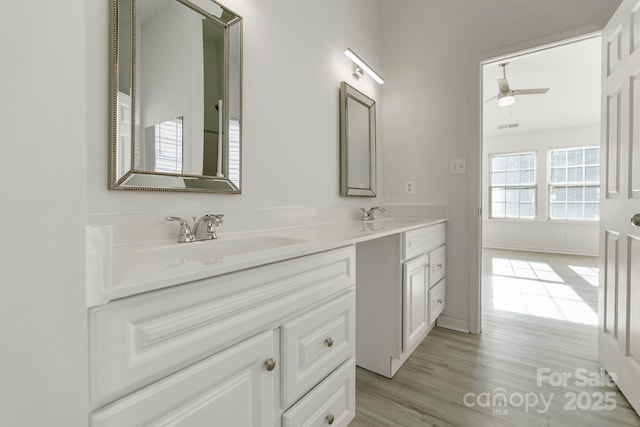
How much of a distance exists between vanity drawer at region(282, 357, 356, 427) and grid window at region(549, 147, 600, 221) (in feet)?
21.3

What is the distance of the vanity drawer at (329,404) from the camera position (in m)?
0.91

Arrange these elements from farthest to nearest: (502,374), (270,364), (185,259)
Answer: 1. (502,374)
2. (185,259)
3. (270,364)

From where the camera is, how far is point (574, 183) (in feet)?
18.2

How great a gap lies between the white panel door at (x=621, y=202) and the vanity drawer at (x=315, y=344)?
1.40 m

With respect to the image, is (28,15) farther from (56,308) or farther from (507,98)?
(507,98)

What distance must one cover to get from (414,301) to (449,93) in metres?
1.70

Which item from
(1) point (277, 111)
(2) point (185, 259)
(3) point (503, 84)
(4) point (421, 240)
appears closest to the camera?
→ (2) point (185, 259)

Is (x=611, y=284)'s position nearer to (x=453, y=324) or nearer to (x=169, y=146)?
(x=453, y=324)

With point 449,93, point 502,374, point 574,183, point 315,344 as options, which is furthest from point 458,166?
point 574,183

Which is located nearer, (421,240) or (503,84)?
(421,240)

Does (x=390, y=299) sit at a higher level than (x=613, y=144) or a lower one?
lower

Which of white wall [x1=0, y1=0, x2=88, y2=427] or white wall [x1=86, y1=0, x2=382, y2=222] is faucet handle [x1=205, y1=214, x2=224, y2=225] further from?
white wall [x1=0, y1=0, x2=88, y2=427]

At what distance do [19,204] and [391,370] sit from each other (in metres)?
1.78

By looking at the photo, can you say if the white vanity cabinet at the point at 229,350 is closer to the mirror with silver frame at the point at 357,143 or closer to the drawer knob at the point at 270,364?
the drawer knob at the point at 270,364
